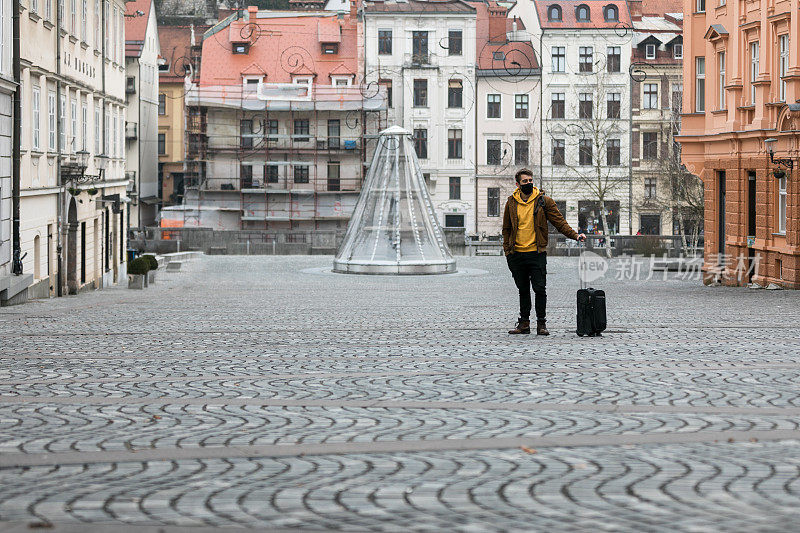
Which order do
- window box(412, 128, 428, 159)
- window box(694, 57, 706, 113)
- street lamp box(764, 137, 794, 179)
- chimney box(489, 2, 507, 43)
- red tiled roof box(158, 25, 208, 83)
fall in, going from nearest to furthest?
street lamp box(764, 137, 794, 179)
window box(694, 57, 706, 113)
window box(412, 128, 428, 159)
chimney box(489, 2, 507, 43)
red tiled roof box(158, 25, 208, 83)

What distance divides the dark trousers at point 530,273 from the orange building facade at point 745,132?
1598cm

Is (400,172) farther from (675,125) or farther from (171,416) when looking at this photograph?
(171,416)

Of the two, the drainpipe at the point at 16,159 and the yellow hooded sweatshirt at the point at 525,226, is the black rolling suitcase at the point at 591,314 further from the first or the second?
the drainpipe at the point at 16,159

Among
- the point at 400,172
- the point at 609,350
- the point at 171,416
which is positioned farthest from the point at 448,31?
the point at 171,416

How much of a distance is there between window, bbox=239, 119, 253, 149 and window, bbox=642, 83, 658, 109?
22.7 meters

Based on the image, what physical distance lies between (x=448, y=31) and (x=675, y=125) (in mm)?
14128

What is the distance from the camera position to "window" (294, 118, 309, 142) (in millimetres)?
77912

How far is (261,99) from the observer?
77062 millimetres

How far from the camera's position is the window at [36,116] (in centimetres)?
2969

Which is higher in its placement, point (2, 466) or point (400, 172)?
point (400, 172)

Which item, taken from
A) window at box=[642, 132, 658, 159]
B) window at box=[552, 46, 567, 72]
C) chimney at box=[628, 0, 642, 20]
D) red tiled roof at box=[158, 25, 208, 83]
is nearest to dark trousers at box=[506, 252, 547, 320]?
→ window at box=[642, 132, 658, 159]

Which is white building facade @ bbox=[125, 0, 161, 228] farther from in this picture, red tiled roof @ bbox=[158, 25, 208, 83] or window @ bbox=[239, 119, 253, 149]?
window @ bbox=[239, 119, 253, 149]

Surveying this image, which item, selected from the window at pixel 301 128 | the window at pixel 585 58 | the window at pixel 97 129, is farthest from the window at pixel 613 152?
the window at pixel 97 129

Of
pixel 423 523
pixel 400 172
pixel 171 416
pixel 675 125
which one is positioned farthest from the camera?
pixel 675 125
